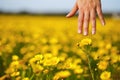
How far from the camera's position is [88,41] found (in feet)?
10.8

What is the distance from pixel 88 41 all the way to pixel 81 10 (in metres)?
0.76

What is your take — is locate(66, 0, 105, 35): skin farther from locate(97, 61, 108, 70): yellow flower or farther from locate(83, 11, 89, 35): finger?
locate(97, 61, 108, 70): yellow flower

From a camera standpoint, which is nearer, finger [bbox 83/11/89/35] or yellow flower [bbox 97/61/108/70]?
finger [bbox 83/11/89/35]

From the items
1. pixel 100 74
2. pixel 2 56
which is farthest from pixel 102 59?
pixel 2 56

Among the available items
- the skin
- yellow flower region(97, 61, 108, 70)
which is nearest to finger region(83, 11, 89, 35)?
the skin

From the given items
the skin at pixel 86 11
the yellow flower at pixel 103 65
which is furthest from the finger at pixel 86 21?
the yellow flower at pixel 103 65

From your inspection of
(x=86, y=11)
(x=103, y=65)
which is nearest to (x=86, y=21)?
(x=86, y=11)

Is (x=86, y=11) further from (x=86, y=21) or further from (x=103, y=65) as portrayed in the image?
(x=103, y=65)

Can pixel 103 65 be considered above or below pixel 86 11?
below

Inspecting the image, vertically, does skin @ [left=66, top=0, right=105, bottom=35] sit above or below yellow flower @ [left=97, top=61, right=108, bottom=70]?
above

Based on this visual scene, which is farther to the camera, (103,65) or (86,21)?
(103,65)

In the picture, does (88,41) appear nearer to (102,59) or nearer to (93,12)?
(102,59)

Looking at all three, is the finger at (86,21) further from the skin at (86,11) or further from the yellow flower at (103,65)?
the yellow flower at (103,65)

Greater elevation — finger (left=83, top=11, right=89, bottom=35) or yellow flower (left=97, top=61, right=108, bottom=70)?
finger (left=83, top=11, right=89, bottom=35)
